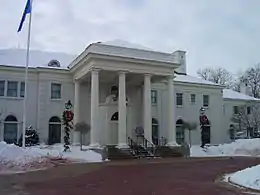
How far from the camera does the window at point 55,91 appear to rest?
34.2m

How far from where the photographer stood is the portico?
1122 inches

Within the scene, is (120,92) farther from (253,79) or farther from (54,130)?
(253,79)

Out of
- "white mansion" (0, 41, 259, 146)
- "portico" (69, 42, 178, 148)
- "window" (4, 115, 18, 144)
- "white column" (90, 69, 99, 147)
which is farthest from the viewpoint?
"window" (4, 115, 18, 144)

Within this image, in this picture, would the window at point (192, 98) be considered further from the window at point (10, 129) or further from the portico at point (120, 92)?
the window at point (10, 129)

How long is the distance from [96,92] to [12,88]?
9.41 m

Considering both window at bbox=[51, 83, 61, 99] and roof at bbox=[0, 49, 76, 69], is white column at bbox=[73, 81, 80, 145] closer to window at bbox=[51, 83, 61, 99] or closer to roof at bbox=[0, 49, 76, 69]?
window at bbox=[51, 83, 61, 99]

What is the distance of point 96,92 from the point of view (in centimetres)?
2853

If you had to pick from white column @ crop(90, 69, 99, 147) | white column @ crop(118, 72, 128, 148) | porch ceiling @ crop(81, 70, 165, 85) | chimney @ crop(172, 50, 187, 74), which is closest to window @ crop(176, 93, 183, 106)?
chimney @ crop(172, 50, 187, 74)

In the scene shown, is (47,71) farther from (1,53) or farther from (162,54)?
(162,54)

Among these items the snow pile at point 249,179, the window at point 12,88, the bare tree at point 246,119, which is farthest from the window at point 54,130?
the snow pile at point 249,179

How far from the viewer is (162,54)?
104 feet

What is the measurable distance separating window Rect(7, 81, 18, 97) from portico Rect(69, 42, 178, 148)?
5348 millimetres

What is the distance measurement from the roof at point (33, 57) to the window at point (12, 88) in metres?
1.70

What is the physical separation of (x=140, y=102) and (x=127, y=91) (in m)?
1.62
